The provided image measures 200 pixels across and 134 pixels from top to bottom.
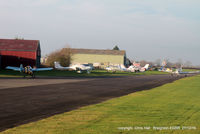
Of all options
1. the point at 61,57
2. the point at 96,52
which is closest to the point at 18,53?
the point at 61,57

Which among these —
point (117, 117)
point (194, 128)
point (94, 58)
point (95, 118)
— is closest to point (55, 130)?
point (95, 118)

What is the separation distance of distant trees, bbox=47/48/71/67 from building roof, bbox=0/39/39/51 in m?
13.8

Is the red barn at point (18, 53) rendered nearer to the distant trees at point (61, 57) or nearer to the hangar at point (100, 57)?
the distant trees at point (61, 57)

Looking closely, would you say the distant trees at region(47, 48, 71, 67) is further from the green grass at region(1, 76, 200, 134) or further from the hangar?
the green grass at region(1, 76, 200, 134)

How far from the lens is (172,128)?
9.36 meters

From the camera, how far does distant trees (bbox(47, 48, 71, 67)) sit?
256 feet

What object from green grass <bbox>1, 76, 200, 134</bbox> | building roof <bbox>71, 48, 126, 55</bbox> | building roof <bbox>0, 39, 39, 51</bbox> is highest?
building roof <bbox>71, 48, 126, 55</bbox>

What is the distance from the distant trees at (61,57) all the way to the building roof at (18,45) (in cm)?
1382

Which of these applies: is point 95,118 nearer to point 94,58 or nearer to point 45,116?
point 45,116

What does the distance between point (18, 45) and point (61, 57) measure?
18.0 meters

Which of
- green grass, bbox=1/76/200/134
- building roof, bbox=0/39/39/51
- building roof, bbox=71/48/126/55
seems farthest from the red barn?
building roof, bbox=71/48/126/55

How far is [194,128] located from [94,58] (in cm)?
12125

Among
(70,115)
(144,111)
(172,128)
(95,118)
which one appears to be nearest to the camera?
(172,128)

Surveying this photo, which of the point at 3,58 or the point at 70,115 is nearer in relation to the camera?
the point at 70,115
